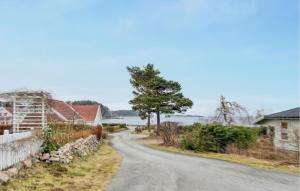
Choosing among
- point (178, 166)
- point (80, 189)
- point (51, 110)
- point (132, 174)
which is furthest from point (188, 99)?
point (80, 189)

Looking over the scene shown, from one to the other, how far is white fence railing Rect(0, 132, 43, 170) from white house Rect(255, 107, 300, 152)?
2045 centimetres

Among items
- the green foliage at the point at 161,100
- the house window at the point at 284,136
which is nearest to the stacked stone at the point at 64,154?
the house window at the point at 284,136

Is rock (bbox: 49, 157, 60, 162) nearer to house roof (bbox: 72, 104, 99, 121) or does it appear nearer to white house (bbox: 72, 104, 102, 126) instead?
white house (bbox: 72, 104, 102, 126)

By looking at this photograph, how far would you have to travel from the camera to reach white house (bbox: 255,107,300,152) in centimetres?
3122

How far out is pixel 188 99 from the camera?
56.7m

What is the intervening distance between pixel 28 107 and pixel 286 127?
20377 millimetres

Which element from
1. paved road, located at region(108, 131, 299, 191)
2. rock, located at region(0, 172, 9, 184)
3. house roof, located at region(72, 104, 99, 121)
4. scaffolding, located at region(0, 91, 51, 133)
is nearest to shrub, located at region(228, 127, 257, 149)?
paved road, located at region(108, 131, 299, 191)

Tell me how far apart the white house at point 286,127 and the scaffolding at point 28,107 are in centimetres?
1840

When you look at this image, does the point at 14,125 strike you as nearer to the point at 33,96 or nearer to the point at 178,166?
the point at 33,96

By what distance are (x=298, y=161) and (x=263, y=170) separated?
611 cm

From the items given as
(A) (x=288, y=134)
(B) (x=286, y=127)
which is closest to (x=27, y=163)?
(A) (x=288, y=134)

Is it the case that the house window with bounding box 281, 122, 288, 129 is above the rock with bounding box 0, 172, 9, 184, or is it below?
above

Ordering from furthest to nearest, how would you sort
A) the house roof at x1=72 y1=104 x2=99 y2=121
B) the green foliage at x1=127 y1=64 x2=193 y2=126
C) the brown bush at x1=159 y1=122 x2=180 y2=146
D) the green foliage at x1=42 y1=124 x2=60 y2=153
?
1. the house roof at x1=72 y1=104 x2=99 y2=121
2. the green foliage at x1=127 y1=64 x2=193 y2=126
3. the brown bush at x1=159 y1=122 x2=180 y2=146
4. the green foliage at x1=42 y1=124 x2=60 y2=153

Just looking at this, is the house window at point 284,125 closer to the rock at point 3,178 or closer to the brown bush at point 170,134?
the brown bush at point 170,134
